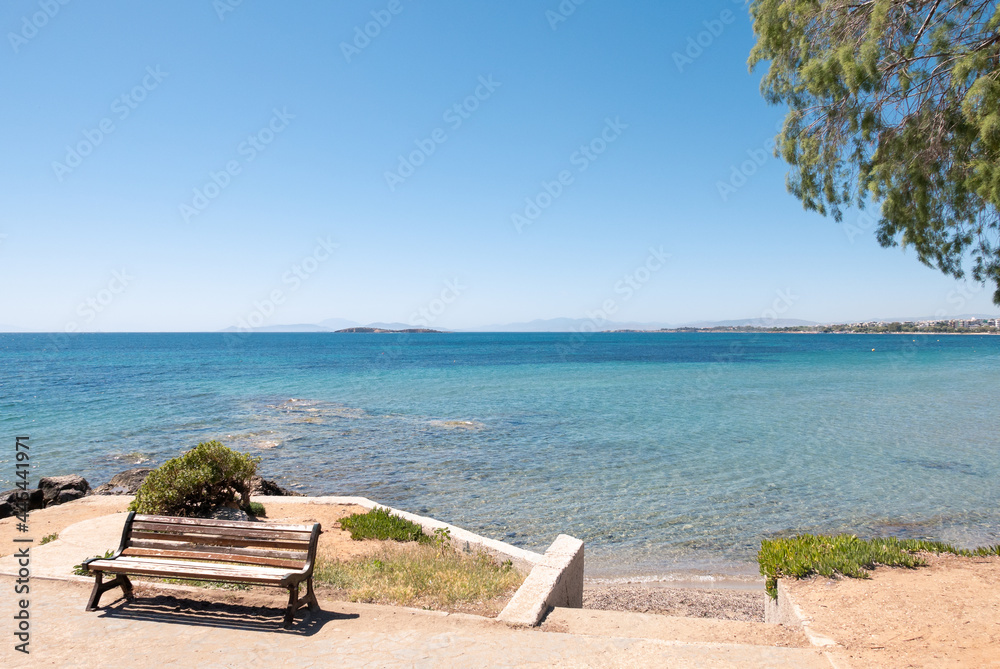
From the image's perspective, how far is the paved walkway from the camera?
462cm

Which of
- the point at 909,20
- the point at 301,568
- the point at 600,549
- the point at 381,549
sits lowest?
the point at 600,549

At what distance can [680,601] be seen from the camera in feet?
26.2

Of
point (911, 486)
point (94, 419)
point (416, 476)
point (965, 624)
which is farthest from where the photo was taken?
point (94, 419)

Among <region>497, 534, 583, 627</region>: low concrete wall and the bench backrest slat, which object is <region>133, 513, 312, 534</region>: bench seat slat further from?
<region>497, 534, 583, 627</region>: low concrete wall

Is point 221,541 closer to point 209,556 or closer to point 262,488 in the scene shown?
point 209,556

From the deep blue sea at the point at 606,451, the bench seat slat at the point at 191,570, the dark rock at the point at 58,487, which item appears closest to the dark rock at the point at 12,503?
the dark rock at the point at 58,487

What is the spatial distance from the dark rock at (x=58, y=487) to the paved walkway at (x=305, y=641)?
7597mm

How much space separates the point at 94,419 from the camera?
2441cm

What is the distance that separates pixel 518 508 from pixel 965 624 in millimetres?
8347

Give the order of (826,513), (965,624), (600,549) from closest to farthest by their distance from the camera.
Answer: (965,624), (600,549), (826,513)

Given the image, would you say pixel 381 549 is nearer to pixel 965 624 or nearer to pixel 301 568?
pixel 301 568

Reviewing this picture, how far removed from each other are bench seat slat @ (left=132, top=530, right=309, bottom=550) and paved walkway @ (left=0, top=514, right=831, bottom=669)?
64 centimetres

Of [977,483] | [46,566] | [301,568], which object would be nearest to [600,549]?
[301,568]

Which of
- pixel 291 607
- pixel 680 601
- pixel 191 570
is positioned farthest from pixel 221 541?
pixel 680 601
